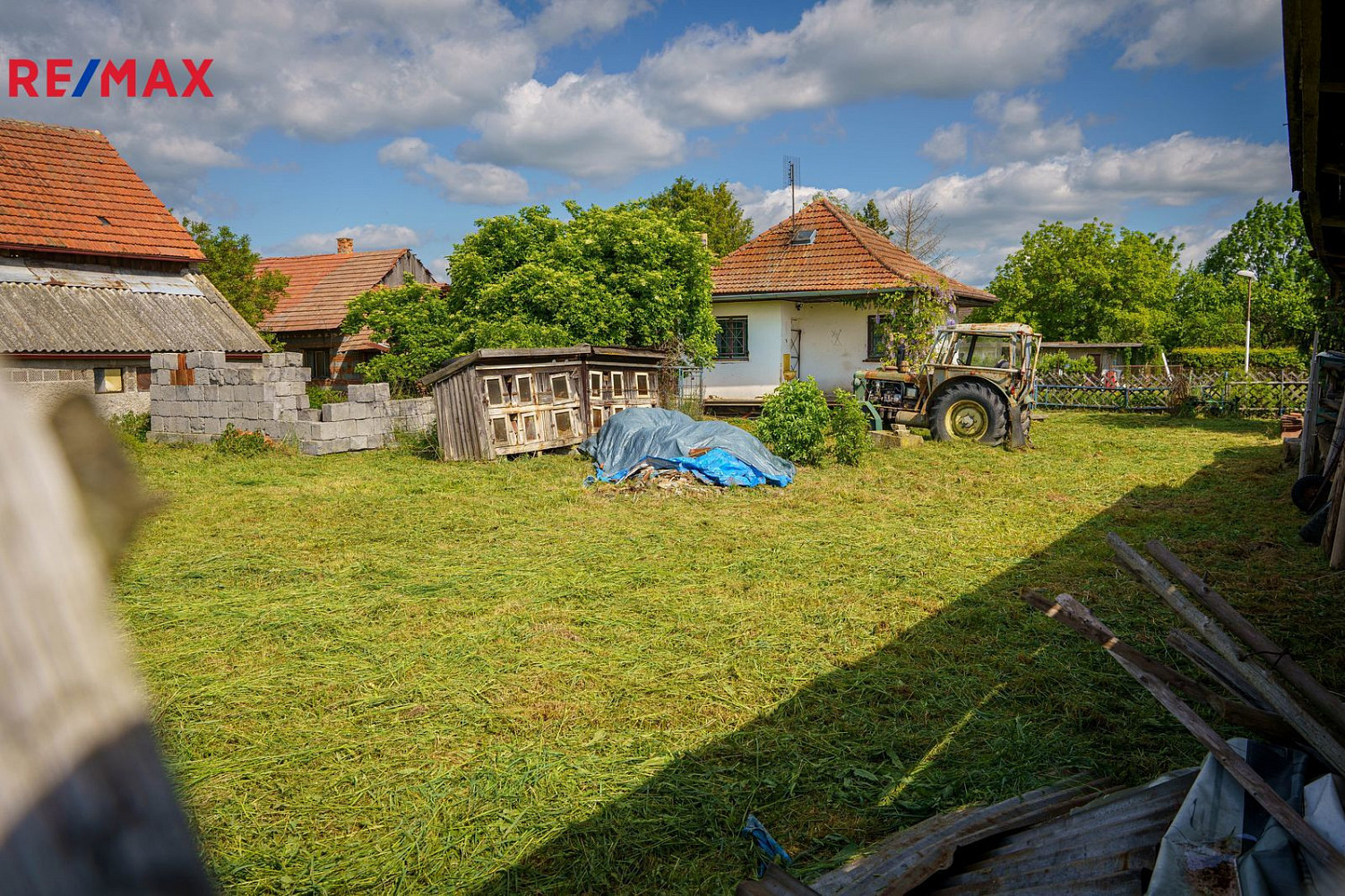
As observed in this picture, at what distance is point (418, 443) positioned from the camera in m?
16.0

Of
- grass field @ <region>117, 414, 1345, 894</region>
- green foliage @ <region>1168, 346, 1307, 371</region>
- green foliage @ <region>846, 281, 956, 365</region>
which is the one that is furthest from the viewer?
green foliage @ <region>1168, 346, 1307, 371</region>

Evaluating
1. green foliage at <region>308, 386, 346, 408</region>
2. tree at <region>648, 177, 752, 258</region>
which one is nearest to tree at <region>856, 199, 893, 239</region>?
tree at <region>648, 177, 752, 258</region>

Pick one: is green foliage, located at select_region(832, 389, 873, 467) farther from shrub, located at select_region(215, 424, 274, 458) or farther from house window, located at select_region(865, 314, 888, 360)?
shrub, located at select_region(215, 424, 274, 458)

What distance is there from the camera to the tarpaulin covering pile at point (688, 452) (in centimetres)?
1181

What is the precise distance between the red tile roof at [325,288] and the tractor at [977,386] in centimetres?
2137

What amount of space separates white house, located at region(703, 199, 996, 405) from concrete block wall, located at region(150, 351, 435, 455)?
853 centimetres

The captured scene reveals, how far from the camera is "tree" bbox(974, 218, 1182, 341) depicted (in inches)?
1564

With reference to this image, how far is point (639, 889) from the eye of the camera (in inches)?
127

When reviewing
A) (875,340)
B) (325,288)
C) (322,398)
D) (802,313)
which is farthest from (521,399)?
(325,288)

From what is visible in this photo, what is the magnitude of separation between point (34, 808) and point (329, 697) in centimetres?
487

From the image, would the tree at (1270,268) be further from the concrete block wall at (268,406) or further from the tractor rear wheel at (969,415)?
the concrete block wall at (268,406)

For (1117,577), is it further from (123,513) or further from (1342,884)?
(123,513)

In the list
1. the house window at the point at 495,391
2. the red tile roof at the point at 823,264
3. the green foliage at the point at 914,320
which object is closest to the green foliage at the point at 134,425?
the house window at the point at 495,391

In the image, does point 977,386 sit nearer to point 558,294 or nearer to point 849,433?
point 849,433
